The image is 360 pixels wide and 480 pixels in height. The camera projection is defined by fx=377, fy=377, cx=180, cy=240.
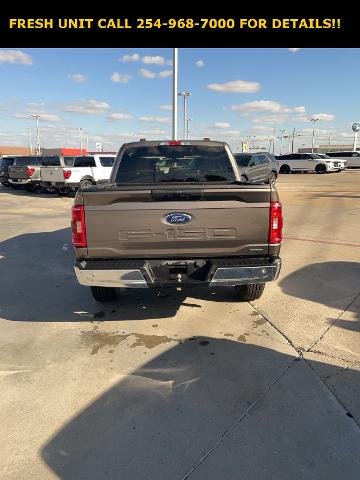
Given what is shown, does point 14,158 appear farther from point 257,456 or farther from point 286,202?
point 257,456

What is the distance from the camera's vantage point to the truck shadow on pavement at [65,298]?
14.8ft

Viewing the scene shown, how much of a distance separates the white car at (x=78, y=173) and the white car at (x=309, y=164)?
22854mm

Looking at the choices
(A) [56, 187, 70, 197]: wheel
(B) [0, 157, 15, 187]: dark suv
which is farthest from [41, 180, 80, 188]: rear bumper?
(B) [0, 157, 15, 187]: dark suv

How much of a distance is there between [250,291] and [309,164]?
33.1m

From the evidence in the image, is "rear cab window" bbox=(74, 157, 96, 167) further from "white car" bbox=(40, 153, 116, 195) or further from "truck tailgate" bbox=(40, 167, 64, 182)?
"truck tailgate" bbox=(40, 167, 64, 182)

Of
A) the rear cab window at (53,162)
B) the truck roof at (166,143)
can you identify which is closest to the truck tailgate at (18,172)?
the rear cab window at (53,162)

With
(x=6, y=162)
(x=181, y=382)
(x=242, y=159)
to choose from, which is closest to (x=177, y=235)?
(x=181, y=382)

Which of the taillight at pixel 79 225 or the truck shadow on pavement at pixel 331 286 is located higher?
the taillight at pixel 79 225

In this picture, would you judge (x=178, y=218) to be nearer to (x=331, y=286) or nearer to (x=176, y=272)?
(x=176, y=272)

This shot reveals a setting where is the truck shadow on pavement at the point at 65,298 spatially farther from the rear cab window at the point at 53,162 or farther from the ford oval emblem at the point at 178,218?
the rear cab window at the point at 53,162

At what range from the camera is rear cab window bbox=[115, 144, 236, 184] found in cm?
516

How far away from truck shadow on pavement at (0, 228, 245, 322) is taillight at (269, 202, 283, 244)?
1.39 m

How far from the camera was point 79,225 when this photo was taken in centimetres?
369

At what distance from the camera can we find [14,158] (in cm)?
2162
